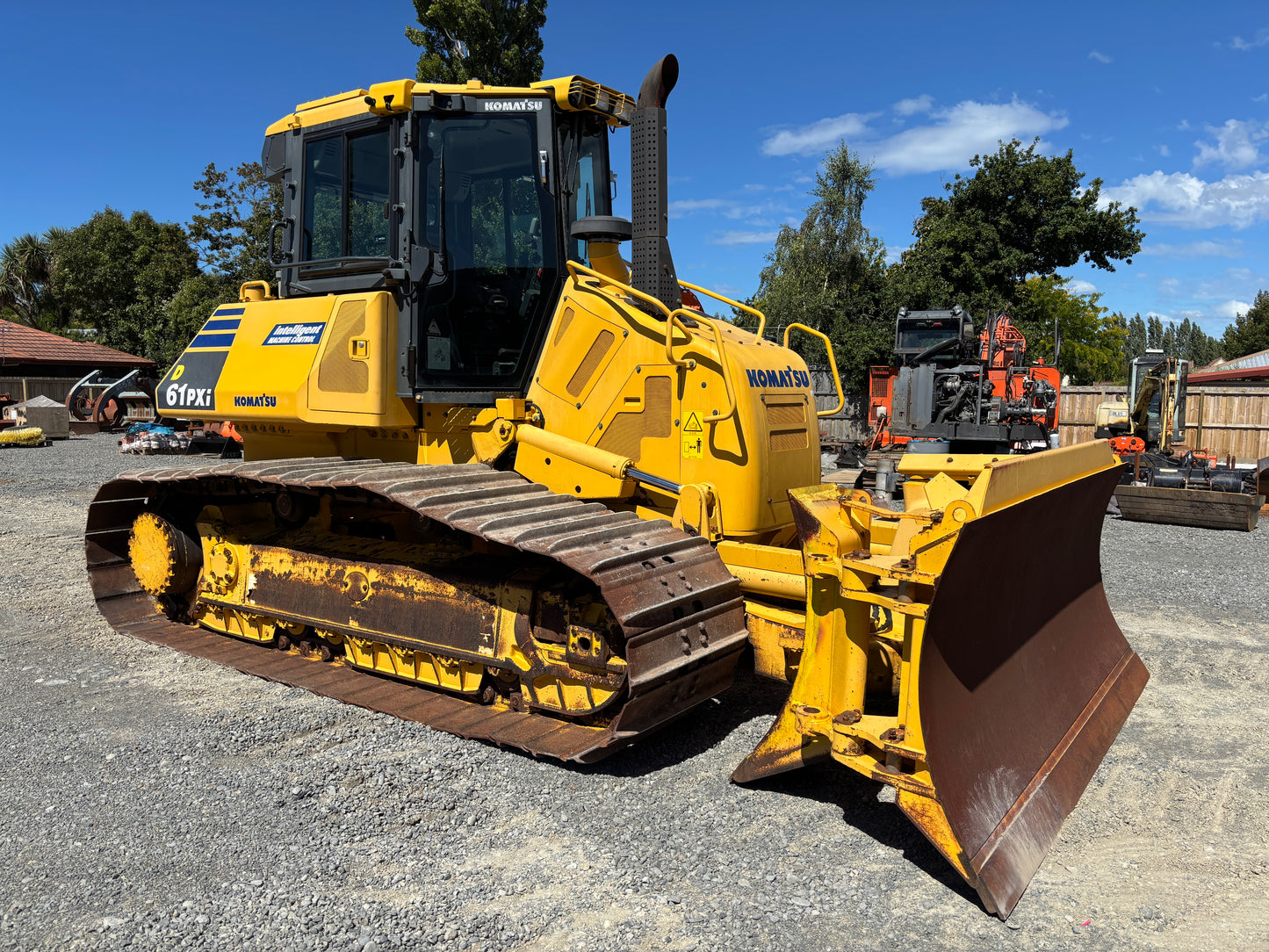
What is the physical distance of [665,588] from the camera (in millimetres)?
4004

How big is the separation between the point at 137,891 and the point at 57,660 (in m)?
3.38

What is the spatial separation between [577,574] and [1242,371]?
49.7 metres

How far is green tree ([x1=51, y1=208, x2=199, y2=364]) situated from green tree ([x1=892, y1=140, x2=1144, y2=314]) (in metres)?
26.7

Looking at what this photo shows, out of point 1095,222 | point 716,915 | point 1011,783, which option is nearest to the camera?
point 716,915

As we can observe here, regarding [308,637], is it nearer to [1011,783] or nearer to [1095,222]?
[1011,783]

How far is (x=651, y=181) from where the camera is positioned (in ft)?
15.8

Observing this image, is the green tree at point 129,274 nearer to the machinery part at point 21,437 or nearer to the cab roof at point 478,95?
the machinery part at point 21,437

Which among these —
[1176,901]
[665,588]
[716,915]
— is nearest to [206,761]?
[665,588]

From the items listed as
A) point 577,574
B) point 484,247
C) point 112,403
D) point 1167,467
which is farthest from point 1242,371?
point 577,574

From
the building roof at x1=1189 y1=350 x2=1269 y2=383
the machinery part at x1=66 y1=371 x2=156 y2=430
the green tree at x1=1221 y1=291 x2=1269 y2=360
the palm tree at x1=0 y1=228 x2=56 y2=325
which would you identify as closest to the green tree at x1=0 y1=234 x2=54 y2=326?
the palm tree at x1=0 y1=228 x2=56 y2=325

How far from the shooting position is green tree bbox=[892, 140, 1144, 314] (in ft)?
93.9

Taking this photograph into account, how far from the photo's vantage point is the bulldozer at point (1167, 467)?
11836 mm

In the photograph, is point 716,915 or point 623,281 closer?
point 716,915

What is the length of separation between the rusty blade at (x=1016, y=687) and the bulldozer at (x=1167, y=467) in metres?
6.68
